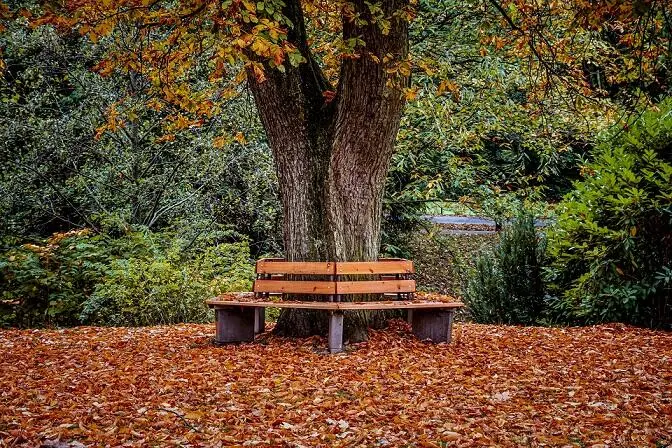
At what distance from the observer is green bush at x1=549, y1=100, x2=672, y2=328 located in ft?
28.8

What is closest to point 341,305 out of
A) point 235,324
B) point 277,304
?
point 277,304

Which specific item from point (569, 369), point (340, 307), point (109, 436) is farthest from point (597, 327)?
point (109, 436)

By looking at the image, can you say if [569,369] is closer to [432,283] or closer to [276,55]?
[276,55]

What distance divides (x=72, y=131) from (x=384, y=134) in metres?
6.69

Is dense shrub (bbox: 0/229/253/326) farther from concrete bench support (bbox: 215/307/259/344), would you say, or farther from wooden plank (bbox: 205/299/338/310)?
→ wooden plank (bbox: 205/299/338/310)

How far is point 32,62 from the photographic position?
1264cm

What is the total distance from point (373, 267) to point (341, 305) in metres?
0.61

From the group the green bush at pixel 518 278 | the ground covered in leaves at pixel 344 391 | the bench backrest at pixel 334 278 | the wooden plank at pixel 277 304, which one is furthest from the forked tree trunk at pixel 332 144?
the green bush at pixel 518 278

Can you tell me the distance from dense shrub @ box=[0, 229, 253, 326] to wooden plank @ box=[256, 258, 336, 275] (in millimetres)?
3248

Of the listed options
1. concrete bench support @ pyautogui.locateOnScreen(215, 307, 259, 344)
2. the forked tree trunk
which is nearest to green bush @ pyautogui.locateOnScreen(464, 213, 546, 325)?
the forked tree trunk

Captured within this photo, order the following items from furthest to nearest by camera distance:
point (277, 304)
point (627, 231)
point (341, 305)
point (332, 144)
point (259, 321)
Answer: point (627, 231), point (259, 321), point (332, 144), point (277, 304), point (341, 305)

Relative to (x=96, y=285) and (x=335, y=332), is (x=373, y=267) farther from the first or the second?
(x=96, y=285)

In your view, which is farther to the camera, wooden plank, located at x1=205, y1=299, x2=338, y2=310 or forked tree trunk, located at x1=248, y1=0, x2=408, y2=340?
forked tree trunk, located at x1=248, y1=0, x2=408, y2=340

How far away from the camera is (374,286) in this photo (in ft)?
24.8
